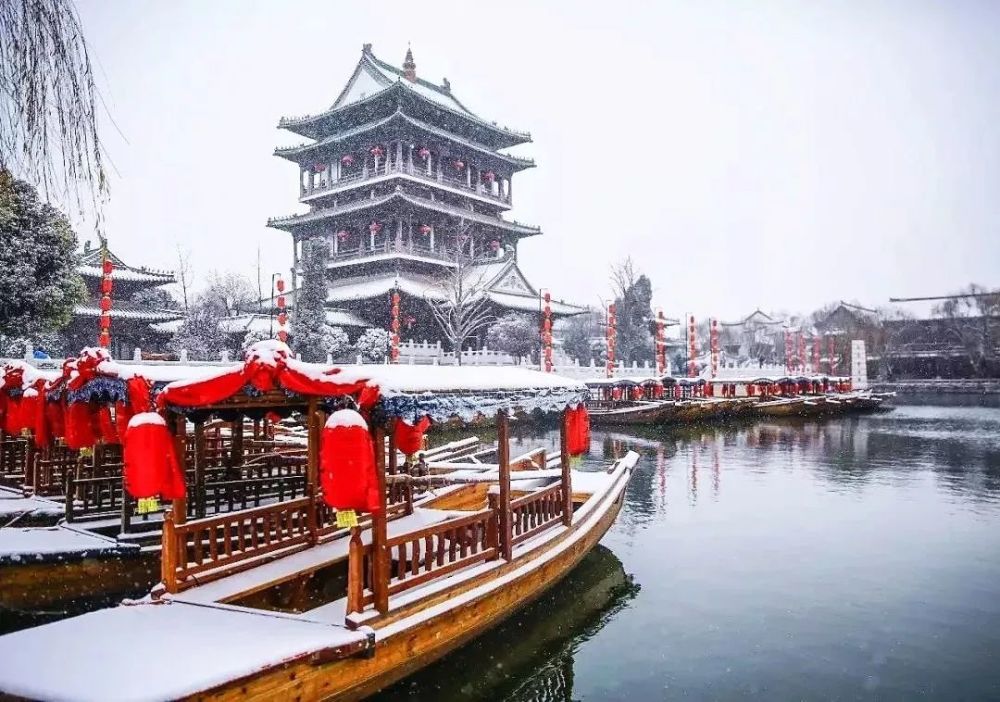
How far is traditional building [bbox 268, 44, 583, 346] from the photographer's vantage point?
116 feet

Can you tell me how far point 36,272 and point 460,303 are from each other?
53.4 ft

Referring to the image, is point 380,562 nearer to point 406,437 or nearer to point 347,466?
point 347,466

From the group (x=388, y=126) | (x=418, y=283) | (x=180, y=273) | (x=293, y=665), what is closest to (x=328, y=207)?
(x=388, y=126)

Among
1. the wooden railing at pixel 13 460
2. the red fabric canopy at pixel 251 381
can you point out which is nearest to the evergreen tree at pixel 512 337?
the wooden railing at pixel 13 460

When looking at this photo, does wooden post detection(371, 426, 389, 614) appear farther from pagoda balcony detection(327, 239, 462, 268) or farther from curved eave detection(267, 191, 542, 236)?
curved eave detection(267, 191, 542, 236)

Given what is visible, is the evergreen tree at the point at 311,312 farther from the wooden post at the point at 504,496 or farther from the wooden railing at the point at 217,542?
the wooden post at the point at 504,496

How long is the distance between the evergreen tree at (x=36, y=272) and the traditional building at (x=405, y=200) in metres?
13.9

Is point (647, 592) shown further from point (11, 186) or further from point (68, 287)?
point (68, 287)

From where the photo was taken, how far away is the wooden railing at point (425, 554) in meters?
5.31

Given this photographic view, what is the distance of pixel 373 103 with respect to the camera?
38.2m

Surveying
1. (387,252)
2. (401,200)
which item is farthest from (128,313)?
(401,200)

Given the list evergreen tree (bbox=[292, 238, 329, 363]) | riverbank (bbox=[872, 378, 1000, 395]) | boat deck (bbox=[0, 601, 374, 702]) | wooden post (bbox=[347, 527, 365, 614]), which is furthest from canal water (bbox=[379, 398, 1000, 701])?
riverbank (bbox=[872, 378, 1000, 395])

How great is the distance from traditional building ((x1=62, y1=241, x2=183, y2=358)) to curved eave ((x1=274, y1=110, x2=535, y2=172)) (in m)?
11.4

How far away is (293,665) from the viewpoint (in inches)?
185
